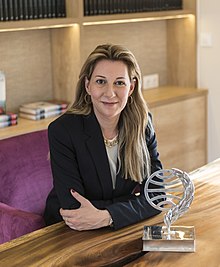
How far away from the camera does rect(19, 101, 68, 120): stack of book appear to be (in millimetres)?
3803

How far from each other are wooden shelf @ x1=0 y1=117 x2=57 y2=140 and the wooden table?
1386 mm

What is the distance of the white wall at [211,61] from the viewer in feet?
14.9


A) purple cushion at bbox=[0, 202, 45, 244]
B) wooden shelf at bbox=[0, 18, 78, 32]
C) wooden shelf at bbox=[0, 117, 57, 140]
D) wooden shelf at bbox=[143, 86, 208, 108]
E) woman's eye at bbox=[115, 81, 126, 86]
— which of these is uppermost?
wooden shelf at bbox=[0, 18, 78, 32]

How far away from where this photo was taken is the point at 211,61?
4.63 m

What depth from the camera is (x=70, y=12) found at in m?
3.85

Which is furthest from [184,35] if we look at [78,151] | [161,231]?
[161,231]

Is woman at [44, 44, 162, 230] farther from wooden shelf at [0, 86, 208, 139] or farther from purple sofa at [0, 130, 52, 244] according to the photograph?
wooden shelf at [0, 86, 208, 139]

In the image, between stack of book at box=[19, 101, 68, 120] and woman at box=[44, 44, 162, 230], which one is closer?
woman at box=[44, 44, 162, 230]

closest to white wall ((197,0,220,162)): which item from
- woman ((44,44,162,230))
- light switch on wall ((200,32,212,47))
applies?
light switch on wall ((200,32,212,47))

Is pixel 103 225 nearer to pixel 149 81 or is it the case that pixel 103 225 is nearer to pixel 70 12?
pixel 70 12

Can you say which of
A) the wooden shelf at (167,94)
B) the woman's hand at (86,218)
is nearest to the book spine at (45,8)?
the wooden shelf at (167,94)

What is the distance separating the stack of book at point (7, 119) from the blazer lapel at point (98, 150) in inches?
52.3

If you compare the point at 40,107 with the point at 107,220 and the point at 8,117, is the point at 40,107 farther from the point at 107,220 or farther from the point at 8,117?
the point at 107,220

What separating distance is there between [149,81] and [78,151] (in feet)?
8.00
